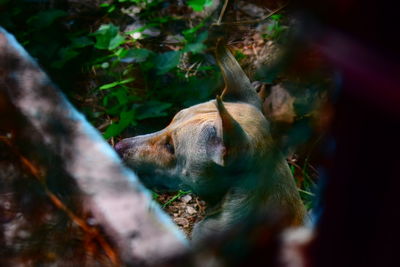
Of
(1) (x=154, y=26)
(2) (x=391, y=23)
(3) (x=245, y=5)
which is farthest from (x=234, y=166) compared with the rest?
(1) (x=154, y=26)

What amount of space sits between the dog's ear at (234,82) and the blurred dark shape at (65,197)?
0.87m

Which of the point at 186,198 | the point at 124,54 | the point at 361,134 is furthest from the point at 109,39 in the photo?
the point at 361,134

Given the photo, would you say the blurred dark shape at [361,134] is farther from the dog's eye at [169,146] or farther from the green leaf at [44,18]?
the green leaf at [44,18]

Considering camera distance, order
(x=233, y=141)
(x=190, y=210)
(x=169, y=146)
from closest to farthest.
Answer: (x=233, y=141) < (x=169, y=146) < (x=190, y=210)

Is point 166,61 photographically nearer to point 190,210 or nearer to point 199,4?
point 199,4

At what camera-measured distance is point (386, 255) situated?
0.62m

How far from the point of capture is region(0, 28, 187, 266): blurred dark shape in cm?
153

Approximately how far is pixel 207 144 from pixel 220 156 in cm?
13

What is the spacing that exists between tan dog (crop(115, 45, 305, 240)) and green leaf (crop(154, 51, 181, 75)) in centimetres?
98

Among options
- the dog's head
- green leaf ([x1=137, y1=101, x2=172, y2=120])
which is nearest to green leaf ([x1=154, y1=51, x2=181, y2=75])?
green leaf ([x1=137, y1=101, x2=172, y2=120])

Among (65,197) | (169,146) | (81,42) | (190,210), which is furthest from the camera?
(81,42)

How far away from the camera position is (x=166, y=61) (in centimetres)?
361

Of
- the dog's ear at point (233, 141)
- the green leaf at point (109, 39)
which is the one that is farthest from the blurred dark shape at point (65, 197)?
the green leaf at point (109, 39)

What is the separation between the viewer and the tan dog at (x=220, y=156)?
1.99 metres
